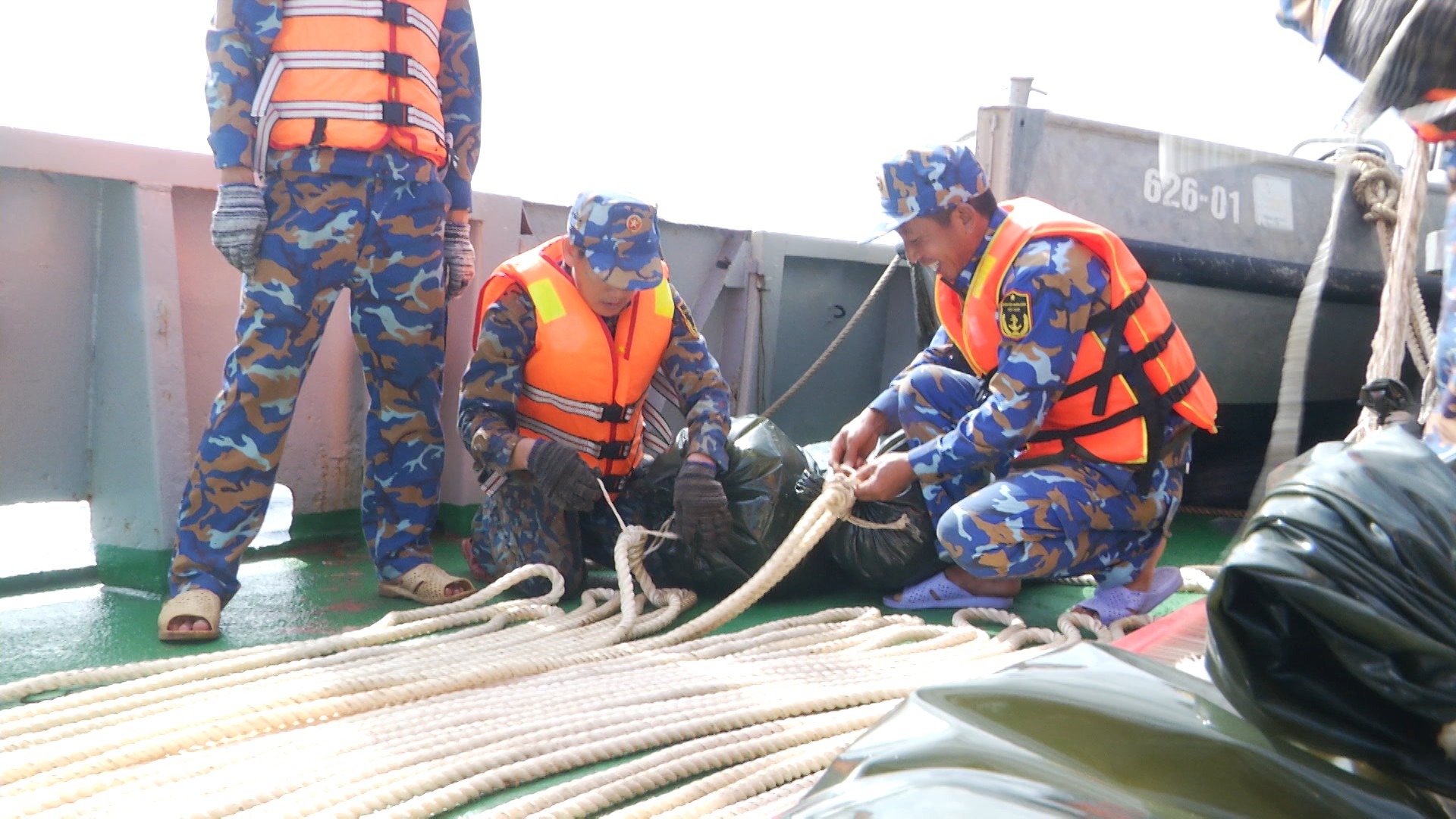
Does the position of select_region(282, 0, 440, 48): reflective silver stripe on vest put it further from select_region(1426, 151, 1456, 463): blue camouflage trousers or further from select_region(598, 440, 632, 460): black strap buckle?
select_region(1426, 151, 1456, 463): blue camouflage trousers

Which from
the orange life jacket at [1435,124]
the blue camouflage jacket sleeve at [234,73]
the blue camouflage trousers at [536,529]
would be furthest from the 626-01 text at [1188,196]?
the blue camouflage jacket sleeve at [234,73]

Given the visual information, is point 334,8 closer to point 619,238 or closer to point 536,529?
point 619,238

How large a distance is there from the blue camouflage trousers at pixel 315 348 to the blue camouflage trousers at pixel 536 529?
0.20 meters

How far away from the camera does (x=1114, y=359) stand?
2.75m

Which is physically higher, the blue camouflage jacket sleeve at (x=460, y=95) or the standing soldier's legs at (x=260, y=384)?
the blue camouflage jacket sleeve at (x=460, y=95)

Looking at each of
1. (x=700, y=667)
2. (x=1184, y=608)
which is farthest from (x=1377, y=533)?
(x=700, y=667)

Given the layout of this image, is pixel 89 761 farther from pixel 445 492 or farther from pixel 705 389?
pixel 445 492

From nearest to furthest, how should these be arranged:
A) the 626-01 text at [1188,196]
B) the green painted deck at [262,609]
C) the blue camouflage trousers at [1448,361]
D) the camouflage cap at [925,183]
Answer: the blue camouflage trousers at [1448,361] < the green painted deck at [262,609] < the camouflage cap at [925,183] < the 626-01 text at [1188,196]

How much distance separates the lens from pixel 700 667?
2.34 meters

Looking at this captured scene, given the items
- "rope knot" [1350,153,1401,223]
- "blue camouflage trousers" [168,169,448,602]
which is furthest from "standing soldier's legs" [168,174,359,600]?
"rope knot" [1350,153,1401,223]

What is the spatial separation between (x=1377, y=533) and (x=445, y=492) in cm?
333

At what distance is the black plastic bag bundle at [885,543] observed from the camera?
3062 millimetres

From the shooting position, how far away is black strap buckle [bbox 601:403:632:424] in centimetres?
307

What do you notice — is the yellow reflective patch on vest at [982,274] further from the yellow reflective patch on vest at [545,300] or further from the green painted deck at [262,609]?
the yellow reflective patch on vest at [545,300]
